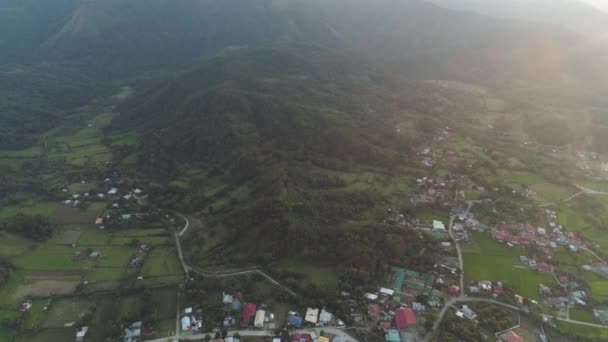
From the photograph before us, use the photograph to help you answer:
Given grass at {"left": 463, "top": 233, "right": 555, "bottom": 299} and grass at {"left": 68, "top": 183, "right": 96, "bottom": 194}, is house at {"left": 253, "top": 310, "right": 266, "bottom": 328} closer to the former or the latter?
grass at {"left": 463, "top": 233, "right": 555, "bottom": 299}

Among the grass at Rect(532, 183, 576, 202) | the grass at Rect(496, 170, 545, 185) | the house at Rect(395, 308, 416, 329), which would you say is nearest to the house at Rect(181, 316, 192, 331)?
the house at Rect(395, 308, 416, 329)

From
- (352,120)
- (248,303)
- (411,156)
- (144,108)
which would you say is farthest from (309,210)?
(144,108)

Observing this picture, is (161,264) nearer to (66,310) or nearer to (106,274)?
(106,274)

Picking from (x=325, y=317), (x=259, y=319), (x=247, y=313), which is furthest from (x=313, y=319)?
(x=247, y=313)

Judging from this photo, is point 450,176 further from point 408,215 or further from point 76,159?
point 76,159

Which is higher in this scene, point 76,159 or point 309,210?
point 309,210
